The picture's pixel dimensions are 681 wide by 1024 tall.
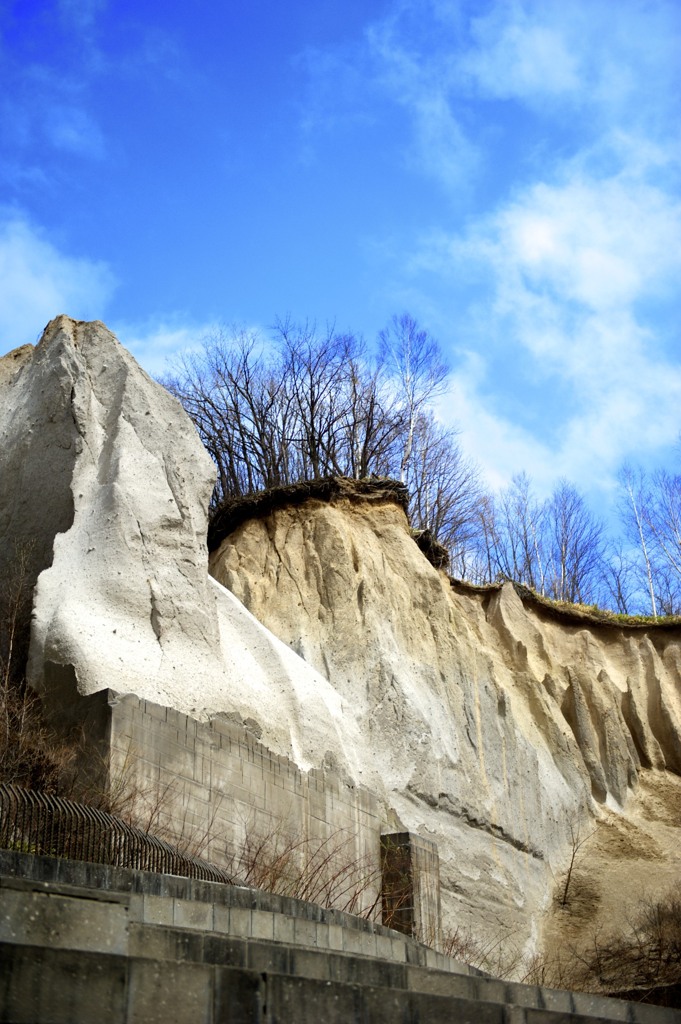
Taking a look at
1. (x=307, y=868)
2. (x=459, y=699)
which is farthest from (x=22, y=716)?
(x=459, y=699)

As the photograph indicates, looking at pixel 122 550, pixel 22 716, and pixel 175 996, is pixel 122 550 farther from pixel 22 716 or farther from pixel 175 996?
pixel 175 996

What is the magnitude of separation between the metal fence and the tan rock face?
30.8ft

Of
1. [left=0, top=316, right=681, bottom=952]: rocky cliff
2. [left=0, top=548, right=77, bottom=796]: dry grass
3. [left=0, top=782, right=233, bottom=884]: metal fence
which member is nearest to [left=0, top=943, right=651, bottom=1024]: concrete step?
[left=0, top=782, right=233, bottom=884]: metal fence

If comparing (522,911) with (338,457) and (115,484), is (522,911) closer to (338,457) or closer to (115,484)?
(115,484)

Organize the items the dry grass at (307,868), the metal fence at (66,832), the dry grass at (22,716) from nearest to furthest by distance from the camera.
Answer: the metal fence at (66,832) < the dry grass at (22,716) < the dry grass at (307,868)

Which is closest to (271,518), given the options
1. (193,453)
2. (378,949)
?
(193,453)

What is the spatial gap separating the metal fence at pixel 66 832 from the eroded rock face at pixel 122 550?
3797 millimetres

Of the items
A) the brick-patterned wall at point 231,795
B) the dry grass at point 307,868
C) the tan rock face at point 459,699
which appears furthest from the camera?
the tan rock face at point 459,699

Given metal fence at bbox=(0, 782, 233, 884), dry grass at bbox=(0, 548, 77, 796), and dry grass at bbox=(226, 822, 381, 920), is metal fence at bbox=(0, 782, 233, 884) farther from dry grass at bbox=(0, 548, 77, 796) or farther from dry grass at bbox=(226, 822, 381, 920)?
dry grass at bbox=(226, 822, 381, 920)

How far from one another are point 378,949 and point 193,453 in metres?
9.06

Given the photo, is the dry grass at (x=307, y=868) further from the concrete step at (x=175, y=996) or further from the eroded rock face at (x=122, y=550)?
the concrete step at (x=175, y=996)

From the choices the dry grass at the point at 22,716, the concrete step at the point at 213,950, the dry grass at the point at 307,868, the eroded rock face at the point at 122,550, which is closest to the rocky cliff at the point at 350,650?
the eroded rock face at the point at 122,550

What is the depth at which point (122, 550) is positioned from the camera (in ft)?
50.6

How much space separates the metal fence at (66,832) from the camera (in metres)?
9.12
